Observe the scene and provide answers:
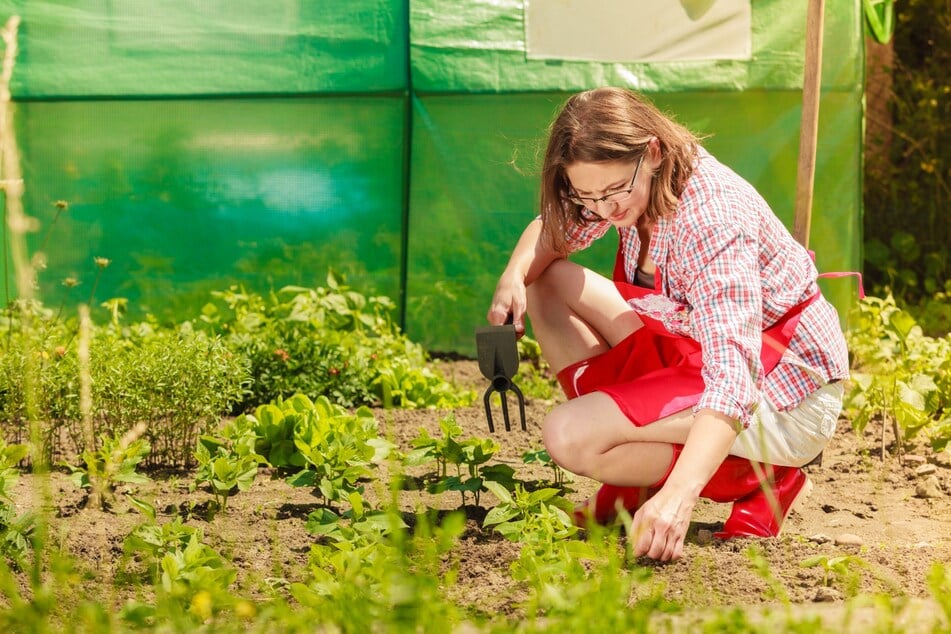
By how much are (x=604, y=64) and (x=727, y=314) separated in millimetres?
2666

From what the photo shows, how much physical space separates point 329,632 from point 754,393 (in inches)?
40.2

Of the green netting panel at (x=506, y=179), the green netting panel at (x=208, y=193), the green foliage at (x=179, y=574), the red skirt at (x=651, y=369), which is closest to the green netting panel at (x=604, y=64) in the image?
the green netting panel at (x=506, y=179)

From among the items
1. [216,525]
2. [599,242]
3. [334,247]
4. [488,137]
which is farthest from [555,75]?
[216,525]

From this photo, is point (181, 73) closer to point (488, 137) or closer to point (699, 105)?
point (488, 137)

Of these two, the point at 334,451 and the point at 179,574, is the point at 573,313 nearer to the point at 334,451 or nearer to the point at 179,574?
the point at 334,451

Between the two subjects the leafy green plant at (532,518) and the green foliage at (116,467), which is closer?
the leafy green plant at (532,518)

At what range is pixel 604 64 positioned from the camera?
4.71 m

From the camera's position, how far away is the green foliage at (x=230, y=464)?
264 cm

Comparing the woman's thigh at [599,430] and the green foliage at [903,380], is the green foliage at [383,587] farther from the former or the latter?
the green foliage at [903,380]

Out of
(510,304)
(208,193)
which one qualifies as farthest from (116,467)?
(208,193)

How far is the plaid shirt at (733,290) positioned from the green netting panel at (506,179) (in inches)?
79.1

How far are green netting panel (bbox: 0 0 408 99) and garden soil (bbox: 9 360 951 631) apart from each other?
189 cm

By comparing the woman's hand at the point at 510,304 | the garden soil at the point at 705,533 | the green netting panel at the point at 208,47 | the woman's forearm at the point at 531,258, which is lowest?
the garden soil at the point at 705,533

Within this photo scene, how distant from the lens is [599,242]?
493cm
